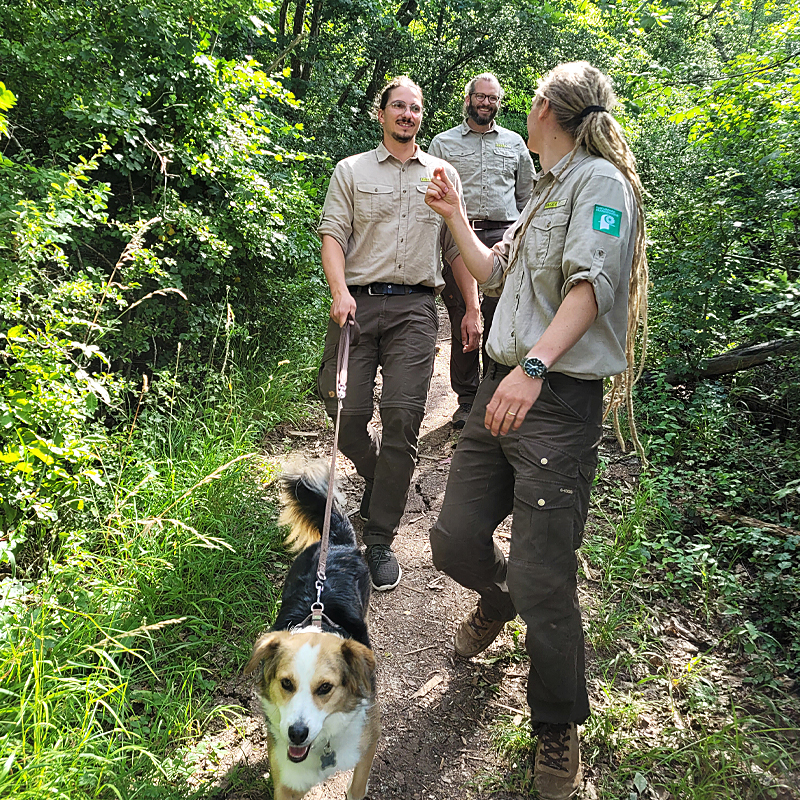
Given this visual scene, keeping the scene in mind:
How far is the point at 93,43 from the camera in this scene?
345 centimetres

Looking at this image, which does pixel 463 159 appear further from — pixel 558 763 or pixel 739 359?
pixel 558 763

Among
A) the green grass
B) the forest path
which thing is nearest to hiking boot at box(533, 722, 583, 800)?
the forest path

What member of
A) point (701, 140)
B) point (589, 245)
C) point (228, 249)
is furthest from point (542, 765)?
point (701, 140)

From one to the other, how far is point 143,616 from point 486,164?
4.41 m

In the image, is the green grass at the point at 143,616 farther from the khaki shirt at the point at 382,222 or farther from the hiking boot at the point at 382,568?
the khaki shirt at the point at 382,222

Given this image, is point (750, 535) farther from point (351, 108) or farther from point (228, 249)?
point (351, 108)

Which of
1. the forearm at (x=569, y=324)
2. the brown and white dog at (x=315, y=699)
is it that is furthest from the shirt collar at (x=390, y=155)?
the brown and white dog at (x=315, y=699)

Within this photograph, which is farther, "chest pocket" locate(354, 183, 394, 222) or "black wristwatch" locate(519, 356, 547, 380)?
"chest pocket" locate(354, 183, 394, 222)

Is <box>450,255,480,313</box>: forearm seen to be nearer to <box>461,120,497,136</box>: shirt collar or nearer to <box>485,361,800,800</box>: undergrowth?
<box>485,361,800,800</box>: undergrowth

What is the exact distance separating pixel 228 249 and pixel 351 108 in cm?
732

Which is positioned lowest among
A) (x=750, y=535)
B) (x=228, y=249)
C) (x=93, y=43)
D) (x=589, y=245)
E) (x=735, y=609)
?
(x=735, y=609)

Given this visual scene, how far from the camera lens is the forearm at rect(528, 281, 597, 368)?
2.00 metres

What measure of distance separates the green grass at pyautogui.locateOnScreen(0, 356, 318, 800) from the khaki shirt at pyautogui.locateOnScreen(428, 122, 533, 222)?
2818mm

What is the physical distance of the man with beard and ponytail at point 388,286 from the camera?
3488mm
